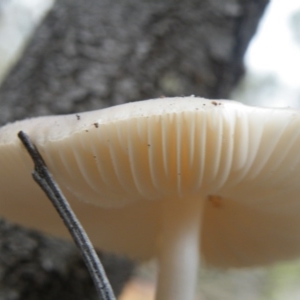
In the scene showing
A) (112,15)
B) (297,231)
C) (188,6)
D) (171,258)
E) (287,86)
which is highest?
(287,86)

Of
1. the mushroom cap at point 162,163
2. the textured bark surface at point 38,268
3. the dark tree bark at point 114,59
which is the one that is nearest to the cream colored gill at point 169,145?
the mushroom cap at point 162,163

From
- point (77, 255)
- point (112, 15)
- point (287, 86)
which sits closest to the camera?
point (77, 255)

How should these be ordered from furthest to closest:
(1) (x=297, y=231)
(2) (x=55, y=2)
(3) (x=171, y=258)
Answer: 1. (2) (x=55, y=2)
2. (1) (x=297, y=231)
3. (3) (x=171, y=258)

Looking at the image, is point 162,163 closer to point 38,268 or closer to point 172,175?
point 172,175

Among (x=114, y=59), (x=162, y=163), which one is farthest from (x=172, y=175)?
(x=114, y=59)

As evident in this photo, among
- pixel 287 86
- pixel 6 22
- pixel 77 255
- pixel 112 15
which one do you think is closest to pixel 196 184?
pixel 77 255

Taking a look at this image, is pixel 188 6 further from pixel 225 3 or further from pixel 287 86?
pixel 287 86
